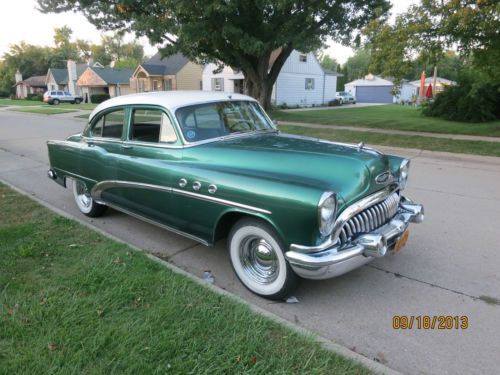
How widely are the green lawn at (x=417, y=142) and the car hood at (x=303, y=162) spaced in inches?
319

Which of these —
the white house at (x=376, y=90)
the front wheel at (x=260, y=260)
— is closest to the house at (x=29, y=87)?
the white house at (x=376, y=90)

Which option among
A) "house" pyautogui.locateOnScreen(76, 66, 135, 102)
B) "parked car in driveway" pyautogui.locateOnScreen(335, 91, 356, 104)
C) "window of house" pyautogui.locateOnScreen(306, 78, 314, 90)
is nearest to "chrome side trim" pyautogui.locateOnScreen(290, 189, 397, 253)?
"window of house" pyautogui.locateOnScreen(306, 78, 314, 90)

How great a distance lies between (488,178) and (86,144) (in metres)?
7.27

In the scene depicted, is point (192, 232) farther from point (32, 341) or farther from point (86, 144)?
point (86, 144)

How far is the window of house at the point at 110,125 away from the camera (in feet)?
15.8

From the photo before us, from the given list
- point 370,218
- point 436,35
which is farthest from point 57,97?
point 370,218

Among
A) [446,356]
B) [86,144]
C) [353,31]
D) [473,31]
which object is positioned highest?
[353,31]

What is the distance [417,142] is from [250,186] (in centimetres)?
1000

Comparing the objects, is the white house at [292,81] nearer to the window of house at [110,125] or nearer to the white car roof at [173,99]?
the window of house at [110,125]

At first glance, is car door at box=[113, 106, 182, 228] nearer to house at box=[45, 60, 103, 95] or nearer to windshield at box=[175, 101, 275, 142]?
windshield at box=[175, 101, 275, 142]

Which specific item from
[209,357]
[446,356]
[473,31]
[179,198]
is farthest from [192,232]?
[473,31]

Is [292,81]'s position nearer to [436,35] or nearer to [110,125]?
[436,35]

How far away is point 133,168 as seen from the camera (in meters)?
4.35

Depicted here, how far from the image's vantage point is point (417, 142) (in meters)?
11.8
